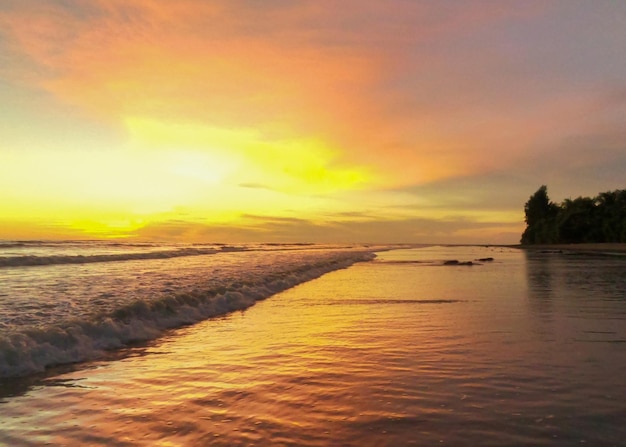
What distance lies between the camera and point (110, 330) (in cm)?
1150

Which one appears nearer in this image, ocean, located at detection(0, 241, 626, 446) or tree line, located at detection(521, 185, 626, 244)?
ocean, located at detection(0, 241, 626, 446)

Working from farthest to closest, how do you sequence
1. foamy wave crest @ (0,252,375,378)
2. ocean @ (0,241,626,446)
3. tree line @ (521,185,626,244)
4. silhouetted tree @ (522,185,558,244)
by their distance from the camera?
1. silhouetted tree @ (522,185,558,244)
2. tree line @ (521,185,626,244)
3. foamy wave crest @ (0,252,375,378)
4. ocean @ (0,241,626,446)

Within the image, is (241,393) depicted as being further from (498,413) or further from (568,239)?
(568,239)

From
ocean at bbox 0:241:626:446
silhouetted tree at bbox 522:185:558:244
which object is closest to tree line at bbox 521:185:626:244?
silhouetted tree at bbox 522:185:558:244

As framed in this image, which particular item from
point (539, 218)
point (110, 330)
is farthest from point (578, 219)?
point (110, 330)

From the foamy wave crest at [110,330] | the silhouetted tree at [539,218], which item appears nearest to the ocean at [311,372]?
the foamy wave crest at [110,330]

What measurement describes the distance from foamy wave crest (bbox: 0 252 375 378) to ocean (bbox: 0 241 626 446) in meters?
0.05

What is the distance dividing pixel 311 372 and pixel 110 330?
5867 mm

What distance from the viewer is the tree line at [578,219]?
85500 mm

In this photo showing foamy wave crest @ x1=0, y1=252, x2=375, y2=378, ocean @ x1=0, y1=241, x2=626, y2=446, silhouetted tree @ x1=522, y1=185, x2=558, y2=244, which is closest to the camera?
ocean @ x1=0, y1=241, x2=626, y2=446

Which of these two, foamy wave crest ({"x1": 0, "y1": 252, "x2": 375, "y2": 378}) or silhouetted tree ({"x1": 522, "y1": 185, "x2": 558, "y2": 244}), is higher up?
silhouetted tree ({"x1": 522, "y1": 185, "x2": 558, "y2": 244})

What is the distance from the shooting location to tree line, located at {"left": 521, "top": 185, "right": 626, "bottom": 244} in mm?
85500

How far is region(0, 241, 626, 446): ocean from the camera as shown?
5.58 m

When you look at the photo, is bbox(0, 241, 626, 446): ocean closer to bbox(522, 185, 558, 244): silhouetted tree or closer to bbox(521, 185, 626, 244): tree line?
bbox(521, 185, 626, 244): tree line
